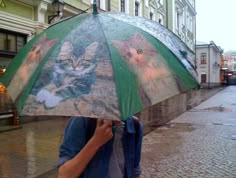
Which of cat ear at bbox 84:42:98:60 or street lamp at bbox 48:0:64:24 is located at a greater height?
street lamp at bbox 48:0:64:24

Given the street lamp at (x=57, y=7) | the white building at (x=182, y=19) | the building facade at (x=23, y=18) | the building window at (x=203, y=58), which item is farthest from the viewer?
the building window at (x=203, y=58)

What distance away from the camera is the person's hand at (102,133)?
2115mm

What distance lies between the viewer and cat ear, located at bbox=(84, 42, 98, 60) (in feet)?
7.30

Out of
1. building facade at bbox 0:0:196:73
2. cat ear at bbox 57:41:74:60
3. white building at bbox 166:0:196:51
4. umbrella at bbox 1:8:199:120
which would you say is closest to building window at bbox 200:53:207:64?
white building at bbox 166:0:196:51

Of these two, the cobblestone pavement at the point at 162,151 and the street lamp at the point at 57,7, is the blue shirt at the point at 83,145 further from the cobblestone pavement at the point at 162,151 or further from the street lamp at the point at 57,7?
the street lamp at the point at 57,7

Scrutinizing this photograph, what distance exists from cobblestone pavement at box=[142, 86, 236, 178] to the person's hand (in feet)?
16.1

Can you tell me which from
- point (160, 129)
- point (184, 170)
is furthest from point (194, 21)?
point (184, 170)

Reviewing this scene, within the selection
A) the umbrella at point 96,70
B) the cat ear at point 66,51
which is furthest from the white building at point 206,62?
the cat ear at point 66,51

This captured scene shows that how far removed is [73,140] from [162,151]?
703cm

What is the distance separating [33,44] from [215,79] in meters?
Result: 66.6

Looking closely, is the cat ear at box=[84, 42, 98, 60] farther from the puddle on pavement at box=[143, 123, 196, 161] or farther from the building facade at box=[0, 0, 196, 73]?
the building facade at box=[0, 0, 196, 73]

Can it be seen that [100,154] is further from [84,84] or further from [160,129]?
[160,129]

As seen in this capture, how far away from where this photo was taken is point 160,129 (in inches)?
505

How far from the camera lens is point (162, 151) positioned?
9.00 meters
